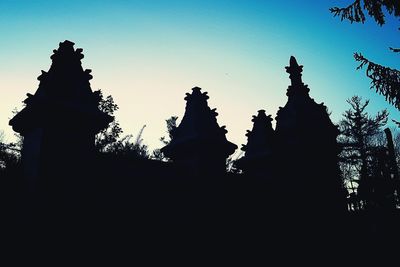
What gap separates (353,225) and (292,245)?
3867 mm

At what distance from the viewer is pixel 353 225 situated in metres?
12.6

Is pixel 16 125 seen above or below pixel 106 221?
above

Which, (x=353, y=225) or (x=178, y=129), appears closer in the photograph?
(x=178, y=129)

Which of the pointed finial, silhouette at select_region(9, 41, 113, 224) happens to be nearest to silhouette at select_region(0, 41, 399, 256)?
silhouette at select_region(9, 41, 113, 224)

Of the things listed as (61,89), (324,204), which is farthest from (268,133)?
(61,89)

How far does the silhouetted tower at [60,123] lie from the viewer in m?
6.90

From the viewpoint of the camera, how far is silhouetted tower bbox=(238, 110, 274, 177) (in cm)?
1306

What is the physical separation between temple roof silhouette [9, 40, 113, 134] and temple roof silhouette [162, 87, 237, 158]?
11.3 ft

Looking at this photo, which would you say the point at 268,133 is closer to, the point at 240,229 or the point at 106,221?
the point at 240,229

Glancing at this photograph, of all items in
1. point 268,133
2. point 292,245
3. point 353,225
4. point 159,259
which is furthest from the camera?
point 268,133

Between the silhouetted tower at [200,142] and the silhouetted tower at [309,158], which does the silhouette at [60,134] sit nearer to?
the silhouetted tower at [200,142]

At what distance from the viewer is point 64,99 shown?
24.5 feet

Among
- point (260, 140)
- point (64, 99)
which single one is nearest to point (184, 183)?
point (64, 99)

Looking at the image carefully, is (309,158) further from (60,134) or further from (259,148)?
(60,134)
